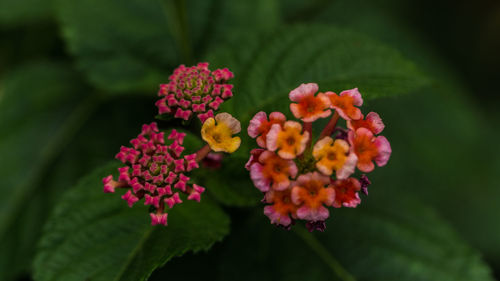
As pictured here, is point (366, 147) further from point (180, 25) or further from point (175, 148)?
point (180, 25)

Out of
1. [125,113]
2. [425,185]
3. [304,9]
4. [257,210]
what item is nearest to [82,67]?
[125,113]

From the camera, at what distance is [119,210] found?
154cm

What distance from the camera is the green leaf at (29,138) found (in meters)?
1.94

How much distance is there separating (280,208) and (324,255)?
0.64 metres

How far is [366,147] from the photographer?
46.1 inches

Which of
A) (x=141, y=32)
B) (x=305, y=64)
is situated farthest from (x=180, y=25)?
(x=305, y=64)

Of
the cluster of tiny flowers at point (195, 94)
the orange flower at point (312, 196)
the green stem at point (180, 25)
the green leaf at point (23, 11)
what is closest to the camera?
the orange flower at point (312, 196)

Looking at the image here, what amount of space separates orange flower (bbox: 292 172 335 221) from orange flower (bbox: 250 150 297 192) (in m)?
0.03

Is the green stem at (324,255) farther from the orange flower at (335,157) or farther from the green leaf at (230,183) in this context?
the orange flower at (335,157)

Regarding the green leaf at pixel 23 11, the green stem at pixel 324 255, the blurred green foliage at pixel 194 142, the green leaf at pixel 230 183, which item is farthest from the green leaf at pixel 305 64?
the green leaf at pixel 23 11

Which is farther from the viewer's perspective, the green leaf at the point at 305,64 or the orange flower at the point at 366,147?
the green leaf at the point at 305,64

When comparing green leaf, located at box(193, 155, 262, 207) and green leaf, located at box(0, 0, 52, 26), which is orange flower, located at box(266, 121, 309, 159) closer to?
green leaf, located at box(193, 155, 262, 207)

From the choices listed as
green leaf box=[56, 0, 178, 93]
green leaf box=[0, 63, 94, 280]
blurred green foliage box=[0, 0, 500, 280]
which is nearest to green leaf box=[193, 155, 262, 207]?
blurred green foliage box=[0, 0, 500, 280]

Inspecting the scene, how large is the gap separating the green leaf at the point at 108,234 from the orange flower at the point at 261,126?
32 cm
